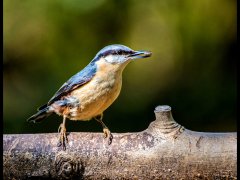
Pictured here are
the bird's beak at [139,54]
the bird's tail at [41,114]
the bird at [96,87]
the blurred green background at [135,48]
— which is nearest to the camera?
the bird's beak at [139,54]

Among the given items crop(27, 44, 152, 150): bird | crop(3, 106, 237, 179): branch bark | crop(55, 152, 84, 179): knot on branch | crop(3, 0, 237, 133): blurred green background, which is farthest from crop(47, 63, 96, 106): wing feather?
crop(3, 0, 237, 133): blurred green background

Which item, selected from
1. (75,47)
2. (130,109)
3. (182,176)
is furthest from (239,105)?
(182,176)

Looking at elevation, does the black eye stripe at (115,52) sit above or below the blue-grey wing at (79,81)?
above

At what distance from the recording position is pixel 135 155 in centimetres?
241

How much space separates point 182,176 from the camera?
2.37 meters

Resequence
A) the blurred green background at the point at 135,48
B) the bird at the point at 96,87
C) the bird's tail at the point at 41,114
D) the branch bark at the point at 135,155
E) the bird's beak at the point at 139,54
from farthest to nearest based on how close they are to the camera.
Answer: the blurred green background at the point at 135,48, the bird's tail at the point at 41,114, the bird at the point at 96,87, the bird's beak at the point at 139,54, the branch bark at the point at 135,155

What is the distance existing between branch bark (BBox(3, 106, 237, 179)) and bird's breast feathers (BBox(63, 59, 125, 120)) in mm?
334

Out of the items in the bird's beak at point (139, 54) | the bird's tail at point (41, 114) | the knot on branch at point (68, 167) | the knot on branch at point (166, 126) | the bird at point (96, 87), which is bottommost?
the knot on branch at point (68, 167)

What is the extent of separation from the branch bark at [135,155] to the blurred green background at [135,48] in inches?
76.6

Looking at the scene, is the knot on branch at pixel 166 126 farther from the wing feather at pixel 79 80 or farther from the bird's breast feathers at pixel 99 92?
the wing feather at pixel 79 80

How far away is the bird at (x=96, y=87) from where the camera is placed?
2.84 metres

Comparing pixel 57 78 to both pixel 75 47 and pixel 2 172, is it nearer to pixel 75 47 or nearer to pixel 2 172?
pixel 75 47

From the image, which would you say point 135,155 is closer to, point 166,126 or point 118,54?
point 166,126

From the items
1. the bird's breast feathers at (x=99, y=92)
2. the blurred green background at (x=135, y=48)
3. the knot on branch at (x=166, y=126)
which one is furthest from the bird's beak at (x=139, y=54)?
the blurred green background at (x=135, y=48)
